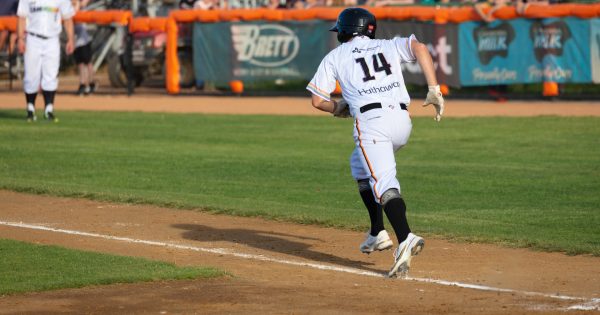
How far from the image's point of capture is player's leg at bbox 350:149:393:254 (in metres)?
8.72

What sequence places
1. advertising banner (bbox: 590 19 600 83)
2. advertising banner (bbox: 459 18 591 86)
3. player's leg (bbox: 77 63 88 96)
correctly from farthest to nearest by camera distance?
player's leg (bbox: 77 63 88 96) < advertising banner (bbox: 459 18 591 86) < advertising banner (bbox: 590 19 600 83)

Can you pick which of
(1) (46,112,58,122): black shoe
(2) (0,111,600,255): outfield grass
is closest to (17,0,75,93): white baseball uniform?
(1) (46,112,58,122): black shoe

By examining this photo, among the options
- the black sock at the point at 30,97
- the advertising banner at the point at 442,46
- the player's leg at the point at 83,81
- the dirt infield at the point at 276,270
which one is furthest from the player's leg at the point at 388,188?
the player's leg at the point at 83,81

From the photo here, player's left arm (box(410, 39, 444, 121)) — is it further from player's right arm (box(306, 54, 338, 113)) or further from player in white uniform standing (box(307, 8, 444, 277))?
player's right arm (box(306, 54, 338, 113))

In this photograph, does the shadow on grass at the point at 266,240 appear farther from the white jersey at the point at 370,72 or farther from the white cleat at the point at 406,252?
the white jersey at the point at 370,72

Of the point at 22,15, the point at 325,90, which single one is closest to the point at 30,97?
the point at 22,15

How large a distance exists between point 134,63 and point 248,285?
800 inches

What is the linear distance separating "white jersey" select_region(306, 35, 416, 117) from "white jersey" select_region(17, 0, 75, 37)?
480 inches

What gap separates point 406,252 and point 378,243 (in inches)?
26.5

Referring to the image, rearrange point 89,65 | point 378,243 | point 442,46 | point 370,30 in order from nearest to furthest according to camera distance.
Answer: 1. point 370,30
2. point 378,243
3. point 442,46
4. point 89,65

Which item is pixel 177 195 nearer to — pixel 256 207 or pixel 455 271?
pixel 256 207

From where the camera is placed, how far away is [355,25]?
8578 millimetres

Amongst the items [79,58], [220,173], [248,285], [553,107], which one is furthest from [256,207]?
[79,58]

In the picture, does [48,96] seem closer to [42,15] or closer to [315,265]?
[42,15]
